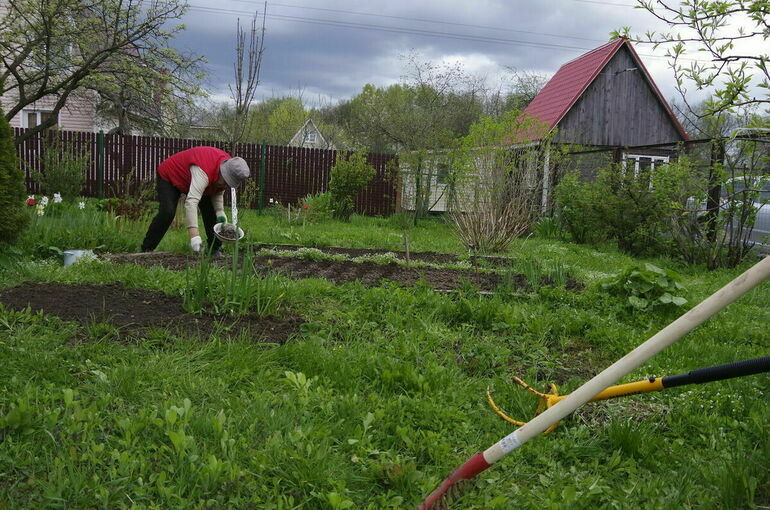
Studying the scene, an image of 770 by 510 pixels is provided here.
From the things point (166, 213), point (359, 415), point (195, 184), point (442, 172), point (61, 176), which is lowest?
point (359, 415)

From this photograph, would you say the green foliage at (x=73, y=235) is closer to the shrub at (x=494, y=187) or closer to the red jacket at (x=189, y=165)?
the red jacket at (x=189, y=165)

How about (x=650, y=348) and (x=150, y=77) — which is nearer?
(x=650, y=348)

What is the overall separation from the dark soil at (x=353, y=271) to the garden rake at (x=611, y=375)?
2.97 meters

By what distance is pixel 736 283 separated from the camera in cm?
163

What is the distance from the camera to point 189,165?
597cm

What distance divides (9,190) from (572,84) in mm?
17015

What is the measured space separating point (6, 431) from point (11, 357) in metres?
0.67

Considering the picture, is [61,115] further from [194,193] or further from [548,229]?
[194,193]

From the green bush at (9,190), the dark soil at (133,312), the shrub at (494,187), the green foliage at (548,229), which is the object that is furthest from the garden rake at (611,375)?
the green foliage at (548,229)

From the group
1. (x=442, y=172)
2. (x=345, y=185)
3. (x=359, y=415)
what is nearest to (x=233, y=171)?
(x=359, y=415)

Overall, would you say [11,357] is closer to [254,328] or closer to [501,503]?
[254,328]

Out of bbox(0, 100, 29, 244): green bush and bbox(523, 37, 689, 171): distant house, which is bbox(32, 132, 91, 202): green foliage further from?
bbox(523, 37, 689, 171): distant house

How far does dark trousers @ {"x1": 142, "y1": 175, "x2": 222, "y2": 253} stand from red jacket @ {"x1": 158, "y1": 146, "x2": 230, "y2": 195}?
3.2 inches

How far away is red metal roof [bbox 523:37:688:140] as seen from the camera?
17.5 metres
